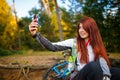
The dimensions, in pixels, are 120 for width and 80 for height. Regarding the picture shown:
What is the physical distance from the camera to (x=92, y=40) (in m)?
2.13

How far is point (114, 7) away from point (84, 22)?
445cm

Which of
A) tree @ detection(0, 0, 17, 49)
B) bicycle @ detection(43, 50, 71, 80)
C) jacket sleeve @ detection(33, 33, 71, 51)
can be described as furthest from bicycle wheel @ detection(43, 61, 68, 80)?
tree @ detection(0, 0, 17, 49)

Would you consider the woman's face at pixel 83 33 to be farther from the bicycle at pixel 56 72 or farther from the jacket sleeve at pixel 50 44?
the bicycle at pixel 56 72

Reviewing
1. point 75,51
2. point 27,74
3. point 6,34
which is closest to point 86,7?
point 27,74

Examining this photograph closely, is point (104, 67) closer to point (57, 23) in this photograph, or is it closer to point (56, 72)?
point (56, 72)

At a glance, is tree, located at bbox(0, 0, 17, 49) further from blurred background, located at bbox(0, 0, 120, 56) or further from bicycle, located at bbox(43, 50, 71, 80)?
bicycle, located at bbox(43, 50, 71, 80)

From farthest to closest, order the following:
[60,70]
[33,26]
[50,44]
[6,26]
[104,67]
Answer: [6,26] → [60,70] → [50,44] → [33,26] → [104,67]

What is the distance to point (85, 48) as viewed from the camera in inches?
84.2

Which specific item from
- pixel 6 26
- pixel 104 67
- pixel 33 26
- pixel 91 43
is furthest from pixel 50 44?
pixel 6 26

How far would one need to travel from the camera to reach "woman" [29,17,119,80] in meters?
1.98

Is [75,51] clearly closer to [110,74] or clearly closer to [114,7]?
[110,74]

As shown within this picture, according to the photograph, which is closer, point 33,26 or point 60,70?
point 33,26

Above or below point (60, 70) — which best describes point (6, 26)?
above

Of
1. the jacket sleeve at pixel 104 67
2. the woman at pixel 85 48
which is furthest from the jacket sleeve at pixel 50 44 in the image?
the jacket sleeve at pixel 104 67
